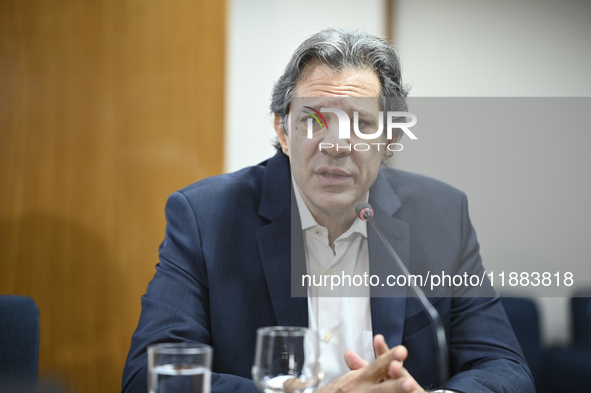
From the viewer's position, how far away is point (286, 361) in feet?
2.82

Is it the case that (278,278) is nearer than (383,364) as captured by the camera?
No


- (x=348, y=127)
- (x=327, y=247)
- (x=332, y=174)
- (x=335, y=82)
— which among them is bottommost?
(x=327, y=247)

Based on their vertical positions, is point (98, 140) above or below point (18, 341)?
above

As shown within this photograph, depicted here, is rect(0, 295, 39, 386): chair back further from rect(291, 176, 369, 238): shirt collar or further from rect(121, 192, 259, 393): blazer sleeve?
rect(291, 176, 369, 238): shirt collar

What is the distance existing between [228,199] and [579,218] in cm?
103

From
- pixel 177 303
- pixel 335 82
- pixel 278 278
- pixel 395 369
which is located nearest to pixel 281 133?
pixel 335 82

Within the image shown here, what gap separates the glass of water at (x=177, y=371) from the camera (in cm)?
78

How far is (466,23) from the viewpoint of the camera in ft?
8.11

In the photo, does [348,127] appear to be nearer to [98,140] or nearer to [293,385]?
[293,385]

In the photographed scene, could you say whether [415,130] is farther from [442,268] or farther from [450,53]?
[450,53]

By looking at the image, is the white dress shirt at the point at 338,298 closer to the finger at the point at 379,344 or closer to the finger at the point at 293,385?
the finger at the point at 379,344

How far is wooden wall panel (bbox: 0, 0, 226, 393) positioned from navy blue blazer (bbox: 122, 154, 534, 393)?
0.81 metres

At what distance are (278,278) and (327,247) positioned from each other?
0.19 m

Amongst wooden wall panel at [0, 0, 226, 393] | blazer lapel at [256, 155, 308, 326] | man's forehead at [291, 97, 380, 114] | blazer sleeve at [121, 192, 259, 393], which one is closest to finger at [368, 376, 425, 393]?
blazer sleeve at [121, 192, 259, 393]
